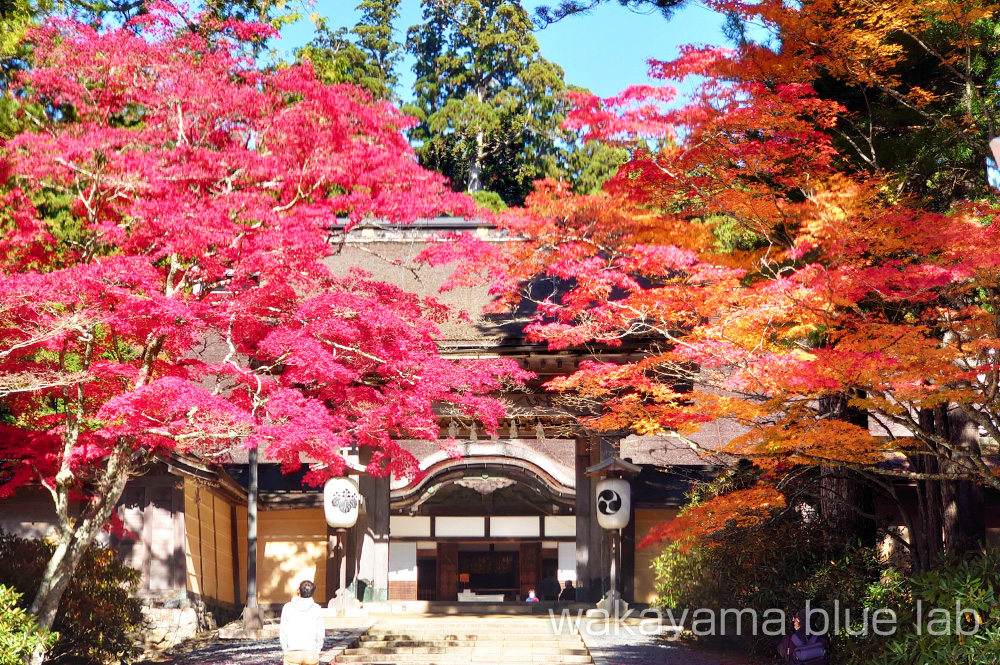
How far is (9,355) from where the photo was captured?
37.0ft

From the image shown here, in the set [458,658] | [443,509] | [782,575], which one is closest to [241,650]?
[458,658]

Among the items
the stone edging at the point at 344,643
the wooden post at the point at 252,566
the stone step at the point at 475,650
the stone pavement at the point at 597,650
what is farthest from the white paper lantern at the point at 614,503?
the wooden post at the point at 252,566

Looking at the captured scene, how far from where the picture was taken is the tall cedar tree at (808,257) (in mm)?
10180

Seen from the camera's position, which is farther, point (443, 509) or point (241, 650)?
point (443, 509)

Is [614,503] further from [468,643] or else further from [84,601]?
[84,601]

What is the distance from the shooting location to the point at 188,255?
428 inches

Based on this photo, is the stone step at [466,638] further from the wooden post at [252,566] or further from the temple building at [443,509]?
the temple building at [443,509]

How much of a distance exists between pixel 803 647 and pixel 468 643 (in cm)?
557

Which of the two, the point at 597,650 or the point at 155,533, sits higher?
the point at 155,533

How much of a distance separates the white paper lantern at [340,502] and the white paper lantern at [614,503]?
4568 mm

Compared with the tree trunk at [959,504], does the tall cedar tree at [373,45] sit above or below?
above

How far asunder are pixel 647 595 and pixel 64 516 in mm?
12640

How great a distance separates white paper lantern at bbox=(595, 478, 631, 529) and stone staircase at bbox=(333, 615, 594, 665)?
2.12m

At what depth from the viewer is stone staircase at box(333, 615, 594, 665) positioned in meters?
13.4
